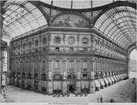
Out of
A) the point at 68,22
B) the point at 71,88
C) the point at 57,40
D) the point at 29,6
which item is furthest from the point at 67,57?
the point at 29,6

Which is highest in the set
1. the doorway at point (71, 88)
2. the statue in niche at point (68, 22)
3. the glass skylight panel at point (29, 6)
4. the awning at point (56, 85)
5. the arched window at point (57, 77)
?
the glass skylight panel at point (29, 6)

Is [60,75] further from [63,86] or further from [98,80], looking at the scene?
[98,80]

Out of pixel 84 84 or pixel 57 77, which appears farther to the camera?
pixel 84 84

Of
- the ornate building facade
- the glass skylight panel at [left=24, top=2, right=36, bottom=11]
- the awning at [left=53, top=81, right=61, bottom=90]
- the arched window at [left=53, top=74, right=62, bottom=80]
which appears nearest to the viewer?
the awning at [left=53, top=81, right=61, bottom=90]

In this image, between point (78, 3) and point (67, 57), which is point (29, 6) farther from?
point (67, 57)

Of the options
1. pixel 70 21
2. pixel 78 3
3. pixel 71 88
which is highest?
pixel 78 3

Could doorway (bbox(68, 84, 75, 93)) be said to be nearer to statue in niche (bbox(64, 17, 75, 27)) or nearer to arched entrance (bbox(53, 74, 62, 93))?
arched entrance (bbox(53, 74, 62, 93))

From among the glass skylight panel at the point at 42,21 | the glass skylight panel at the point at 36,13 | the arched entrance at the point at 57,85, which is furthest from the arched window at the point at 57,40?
the arched entrance at the point at 57,85

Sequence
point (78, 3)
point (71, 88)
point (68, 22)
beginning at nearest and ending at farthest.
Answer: point (71, 88) < point (78, 3) < point (68, 22)

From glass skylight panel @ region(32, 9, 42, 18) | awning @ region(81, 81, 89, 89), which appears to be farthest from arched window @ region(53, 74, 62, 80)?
glass skylight panel @ region(32, 9, 42, 18)

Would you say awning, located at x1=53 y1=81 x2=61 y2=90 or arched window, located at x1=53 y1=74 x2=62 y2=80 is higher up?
arched window, located at x1=53 y1=74 x2=62 y2=80

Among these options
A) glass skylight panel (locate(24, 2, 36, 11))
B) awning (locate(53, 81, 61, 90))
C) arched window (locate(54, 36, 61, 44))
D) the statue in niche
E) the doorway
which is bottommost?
the doorway

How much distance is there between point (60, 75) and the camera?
41.4 metres

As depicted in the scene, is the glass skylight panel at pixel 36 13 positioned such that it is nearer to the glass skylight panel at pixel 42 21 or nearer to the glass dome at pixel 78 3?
the glass skylight panel at pixel 42 21
